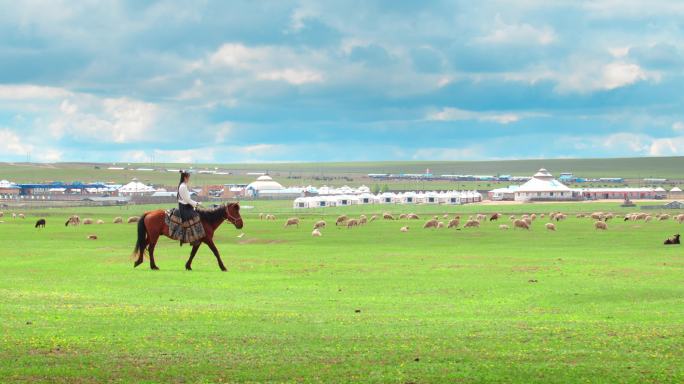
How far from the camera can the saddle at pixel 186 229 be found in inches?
1034

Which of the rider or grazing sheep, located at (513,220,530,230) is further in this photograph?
grazing sheep, located at (513,220,530,230)

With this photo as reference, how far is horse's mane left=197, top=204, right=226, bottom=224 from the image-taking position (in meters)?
26.9

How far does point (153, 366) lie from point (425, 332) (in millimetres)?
4619

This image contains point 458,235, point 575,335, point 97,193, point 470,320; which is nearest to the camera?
point 575,335

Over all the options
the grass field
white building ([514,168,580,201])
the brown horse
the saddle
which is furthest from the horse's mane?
white building ([514,168,580,201])

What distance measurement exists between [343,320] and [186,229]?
1137 centimetres

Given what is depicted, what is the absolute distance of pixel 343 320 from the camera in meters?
15.9

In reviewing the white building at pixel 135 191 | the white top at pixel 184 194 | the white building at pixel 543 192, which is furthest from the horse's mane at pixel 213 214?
the white building at pixel 135 191

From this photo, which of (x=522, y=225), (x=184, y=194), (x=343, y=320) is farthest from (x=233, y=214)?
(x=522, y=225)

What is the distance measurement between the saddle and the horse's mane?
0.43m

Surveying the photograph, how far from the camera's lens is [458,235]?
56438 mm

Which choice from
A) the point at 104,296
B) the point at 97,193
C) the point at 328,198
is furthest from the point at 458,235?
the point at 97,193

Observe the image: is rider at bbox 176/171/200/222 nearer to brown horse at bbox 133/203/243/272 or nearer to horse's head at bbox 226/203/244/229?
brown horse at bbox 133/203/243/272

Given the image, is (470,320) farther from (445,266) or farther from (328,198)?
(328,198)
